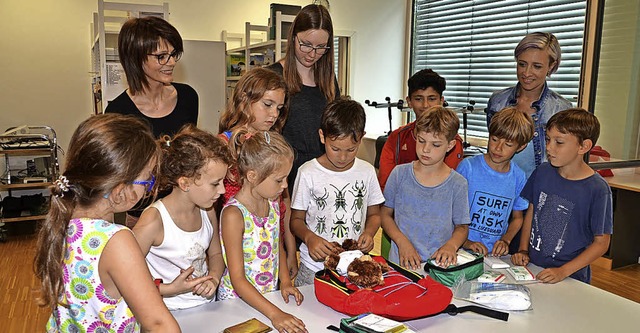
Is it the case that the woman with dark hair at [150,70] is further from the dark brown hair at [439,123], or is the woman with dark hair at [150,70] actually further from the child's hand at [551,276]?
the child's hand at [551,276]

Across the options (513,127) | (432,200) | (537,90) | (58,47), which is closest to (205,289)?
(432,200)

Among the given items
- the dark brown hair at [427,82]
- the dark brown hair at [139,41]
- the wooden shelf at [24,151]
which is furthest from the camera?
the wooden shelf at [24,151]

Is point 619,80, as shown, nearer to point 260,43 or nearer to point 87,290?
point 260,43

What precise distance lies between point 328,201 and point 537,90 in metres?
1.11

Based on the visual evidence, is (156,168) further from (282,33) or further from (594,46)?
(282,33)

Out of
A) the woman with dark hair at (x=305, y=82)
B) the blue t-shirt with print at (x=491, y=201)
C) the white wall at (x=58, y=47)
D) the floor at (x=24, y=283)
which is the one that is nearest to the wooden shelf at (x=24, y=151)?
the floor at (x=24, y=283)

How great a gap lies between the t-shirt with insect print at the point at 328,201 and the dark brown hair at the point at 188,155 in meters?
0.44

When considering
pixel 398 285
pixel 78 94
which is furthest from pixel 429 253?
pixel 78 94

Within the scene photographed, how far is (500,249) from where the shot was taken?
1831 millimetres

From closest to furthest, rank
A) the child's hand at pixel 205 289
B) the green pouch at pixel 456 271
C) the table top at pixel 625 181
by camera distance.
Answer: the child's hand at pixel 205 289 < the green pouch at pixel 456 271 < the table top at pixel 625 181

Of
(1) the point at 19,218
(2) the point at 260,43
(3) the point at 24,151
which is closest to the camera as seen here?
(3) the point at 24,151

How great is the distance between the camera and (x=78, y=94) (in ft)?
17.3

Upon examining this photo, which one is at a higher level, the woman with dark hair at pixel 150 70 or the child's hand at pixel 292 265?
the woman with dark hair at pixel 150 70

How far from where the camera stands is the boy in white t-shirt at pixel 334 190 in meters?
1.79
